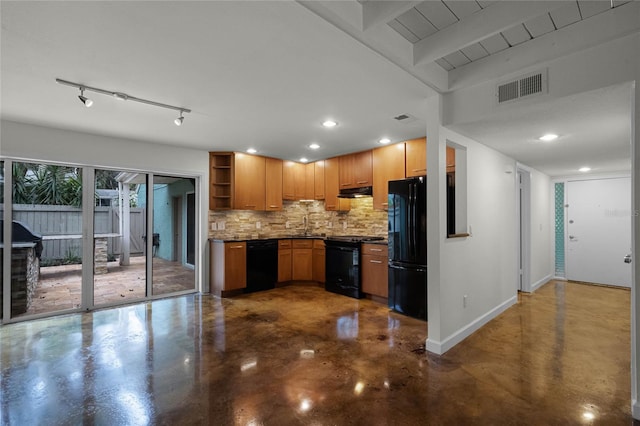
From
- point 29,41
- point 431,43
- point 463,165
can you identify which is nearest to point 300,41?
point 431,43

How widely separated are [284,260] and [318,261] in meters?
0.63

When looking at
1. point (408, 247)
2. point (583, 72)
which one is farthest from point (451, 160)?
point (583, 72)

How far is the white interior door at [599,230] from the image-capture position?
5.38 meters

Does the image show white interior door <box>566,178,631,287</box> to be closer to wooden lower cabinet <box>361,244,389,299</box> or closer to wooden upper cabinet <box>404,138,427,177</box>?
wooden upper cabinet <box>404,138,427,177</box>

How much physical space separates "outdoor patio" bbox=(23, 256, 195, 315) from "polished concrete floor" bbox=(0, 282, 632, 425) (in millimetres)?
418

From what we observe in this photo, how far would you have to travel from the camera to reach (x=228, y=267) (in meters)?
4.87

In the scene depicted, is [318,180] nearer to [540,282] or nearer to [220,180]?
[220,180]

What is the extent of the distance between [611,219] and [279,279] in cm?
614

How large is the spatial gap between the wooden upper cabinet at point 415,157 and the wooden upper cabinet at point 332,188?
1.45 meters

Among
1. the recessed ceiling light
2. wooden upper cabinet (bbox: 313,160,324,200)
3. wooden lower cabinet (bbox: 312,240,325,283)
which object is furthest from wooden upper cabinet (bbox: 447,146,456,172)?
wooden lower cabinet (bbox: 312,240,325,283)

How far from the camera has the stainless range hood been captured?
16.5ft

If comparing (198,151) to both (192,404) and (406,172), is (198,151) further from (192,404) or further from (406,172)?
(192,404)

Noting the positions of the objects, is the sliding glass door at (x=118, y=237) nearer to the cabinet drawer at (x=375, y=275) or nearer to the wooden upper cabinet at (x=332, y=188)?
the wooden upper cabinet at (x=332, y=188)

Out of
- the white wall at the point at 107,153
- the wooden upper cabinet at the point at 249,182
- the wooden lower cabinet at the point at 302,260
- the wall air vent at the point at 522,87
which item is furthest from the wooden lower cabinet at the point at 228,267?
the wall air vent at the point at 522,87
